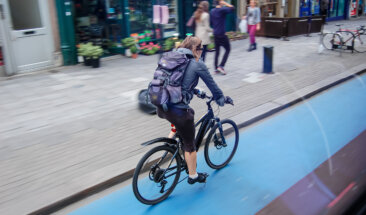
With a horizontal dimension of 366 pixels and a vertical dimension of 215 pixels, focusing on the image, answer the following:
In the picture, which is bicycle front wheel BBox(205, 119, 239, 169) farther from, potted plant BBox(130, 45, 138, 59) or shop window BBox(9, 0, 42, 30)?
shop window BBox(9, 0, 42, 30)

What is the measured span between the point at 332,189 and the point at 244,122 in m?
2.33

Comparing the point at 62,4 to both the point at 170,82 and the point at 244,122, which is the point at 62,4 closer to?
the point at 244,122

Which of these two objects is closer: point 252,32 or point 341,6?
point 252,32

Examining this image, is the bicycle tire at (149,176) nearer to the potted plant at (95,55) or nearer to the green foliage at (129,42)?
the potted plant at (95,55)

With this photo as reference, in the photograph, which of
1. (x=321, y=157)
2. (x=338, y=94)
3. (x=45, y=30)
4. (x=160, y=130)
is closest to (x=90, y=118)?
(x=160, y=130)

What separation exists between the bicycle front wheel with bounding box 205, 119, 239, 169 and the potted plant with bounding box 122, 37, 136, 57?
7228 mm

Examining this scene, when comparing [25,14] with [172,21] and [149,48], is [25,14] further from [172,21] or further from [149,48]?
[172,21]

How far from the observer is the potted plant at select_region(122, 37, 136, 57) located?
11039 mm

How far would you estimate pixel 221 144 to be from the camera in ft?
14.5

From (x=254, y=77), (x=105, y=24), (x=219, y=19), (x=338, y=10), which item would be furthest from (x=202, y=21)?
(x=338, y=10)

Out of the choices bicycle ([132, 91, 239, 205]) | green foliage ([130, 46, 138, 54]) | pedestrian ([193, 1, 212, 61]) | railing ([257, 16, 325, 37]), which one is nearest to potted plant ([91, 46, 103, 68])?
green foliage ([130, 46, 138, 54])

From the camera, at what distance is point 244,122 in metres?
6.07

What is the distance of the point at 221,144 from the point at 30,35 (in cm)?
695

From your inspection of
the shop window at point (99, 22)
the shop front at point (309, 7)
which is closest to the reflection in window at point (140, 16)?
the shop window at point (99, 22)
